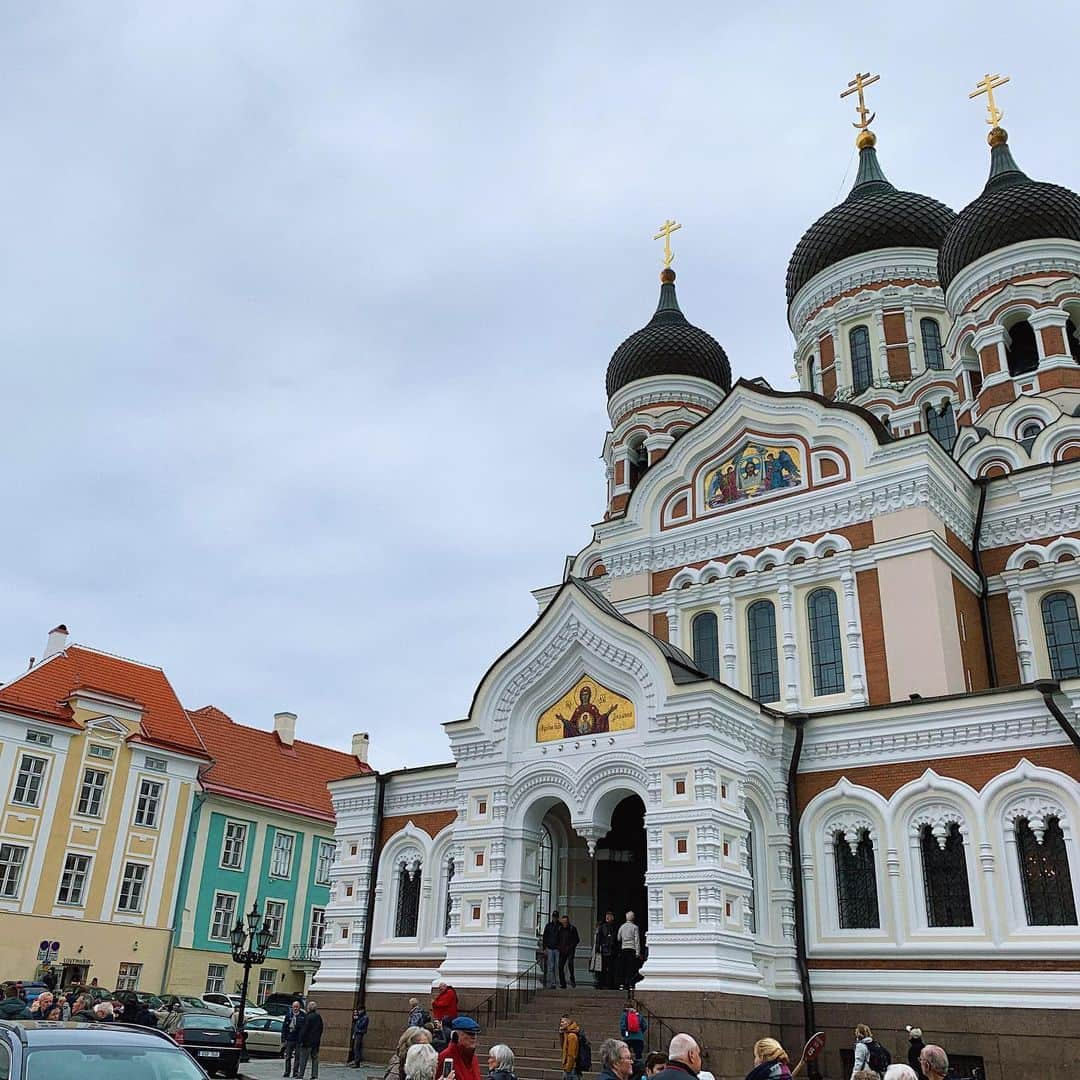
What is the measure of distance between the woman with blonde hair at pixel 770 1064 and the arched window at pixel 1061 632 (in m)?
14.2

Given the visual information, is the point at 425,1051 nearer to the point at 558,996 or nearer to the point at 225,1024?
the point at 558,996

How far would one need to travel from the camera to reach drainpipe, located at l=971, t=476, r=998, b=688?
63.0 ft

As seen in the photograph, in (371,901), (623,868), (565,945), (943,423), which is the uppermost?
(943,423)

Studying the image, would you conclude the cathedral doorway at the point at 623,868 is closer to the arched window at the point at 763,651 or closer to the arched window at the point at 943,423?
the arched window at the point at 763,651

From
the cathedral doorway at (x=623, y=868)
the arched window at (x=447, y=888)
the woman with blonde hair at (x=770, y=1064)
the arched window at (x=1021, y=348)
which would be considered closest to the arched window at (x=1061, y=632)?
the arched window at (x=1021, y=348)

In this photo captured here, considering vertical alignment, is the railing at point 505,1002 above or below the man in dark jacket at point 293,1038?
above

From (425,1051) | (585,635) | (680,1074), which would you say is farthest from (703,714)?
(680,1074)

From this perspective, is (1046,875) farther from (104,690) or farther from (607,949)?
(104,690)

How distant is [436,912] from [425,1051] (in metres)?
12.4

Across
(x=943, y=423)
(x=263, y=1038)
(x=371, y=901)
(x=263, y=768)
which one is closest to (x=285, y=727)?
(x=263, y=768)

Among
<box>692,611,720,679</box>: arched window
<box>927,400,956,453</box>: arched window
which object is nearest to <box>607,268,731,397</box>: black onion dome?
<box>927,400,956,453</box>: arched window

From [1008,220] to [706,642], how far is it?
12068 mm

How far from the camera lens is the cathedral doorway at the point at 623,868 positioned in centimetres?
1800

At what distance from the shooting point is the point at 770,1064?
251 inches
